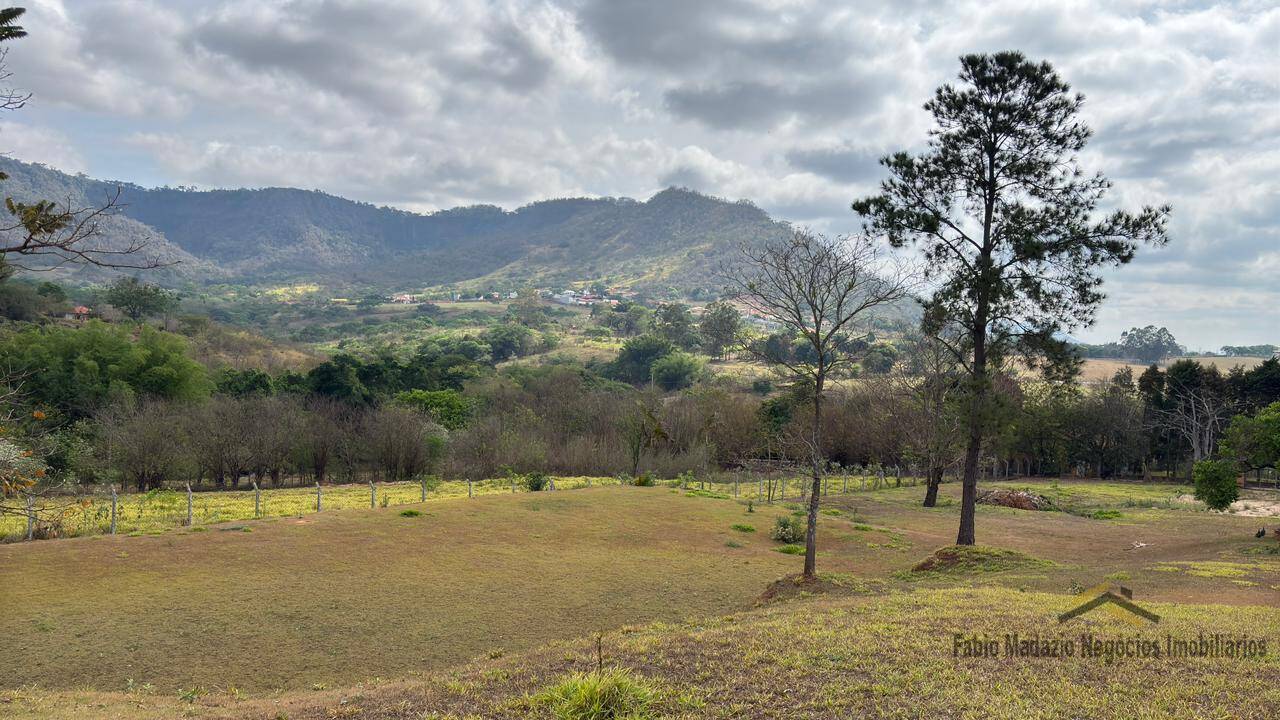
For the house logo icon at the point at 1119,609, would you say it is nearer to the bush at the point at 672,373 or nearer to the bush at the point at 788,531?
the bush at the point at 788,531

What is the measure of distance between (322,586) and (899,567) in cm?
1425

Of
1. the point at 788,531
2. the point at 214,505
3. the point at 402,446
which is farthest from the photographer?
the point at 402,446

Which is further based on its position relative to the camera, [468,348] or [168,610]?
[468,348]

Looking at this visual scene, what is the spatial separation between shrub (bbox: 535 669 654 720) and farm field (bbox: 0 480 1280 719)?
306 mm

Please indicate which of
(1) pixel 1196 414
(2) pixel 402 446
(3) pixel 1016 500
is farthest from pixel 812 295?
(1) pixel 1196 414

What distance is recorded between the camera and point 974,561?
17.9 meters

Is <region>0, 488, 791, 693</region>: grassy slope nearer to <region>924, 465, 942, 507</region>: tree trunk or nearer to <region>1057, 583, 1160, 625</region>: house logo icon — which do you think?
<region>1057, 583, 1160, 625</region>: house logo icon

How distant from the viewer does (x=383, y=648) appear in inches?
464

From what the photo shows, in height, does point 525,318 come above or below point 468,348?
above

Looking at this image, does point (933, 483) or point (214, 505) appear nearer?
point (214, 505)

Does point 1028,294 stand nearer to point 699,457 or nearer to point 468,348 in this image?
point 699,457

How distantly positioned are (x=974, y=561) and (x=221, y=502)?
2697 cm

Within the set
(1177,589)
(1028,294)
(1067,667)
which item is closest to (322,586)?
(1067,667)

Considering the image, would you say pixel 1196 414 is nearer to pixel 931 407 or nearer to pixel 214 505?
pixel 931 407
